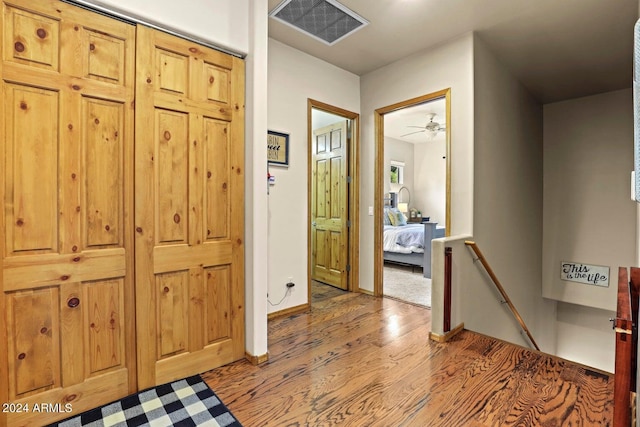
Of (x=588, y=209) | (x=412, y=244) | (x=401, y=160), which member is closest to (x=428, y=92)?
(x=412, y=244)

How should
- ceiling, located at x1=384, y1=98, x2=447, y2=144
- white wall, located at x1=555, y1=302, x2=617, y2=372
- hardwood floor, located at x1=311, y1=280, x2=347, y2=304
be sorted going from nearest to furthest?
hardwood floor, located at x1=311, y1=280, x2=347, y2=304, white wall, located at x1=555, y1=302, x2=617, y2=372, ceiling, located at x1=384, y1=98, x2=447, y2=144

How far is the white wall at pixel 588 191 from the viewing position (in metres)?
4.67

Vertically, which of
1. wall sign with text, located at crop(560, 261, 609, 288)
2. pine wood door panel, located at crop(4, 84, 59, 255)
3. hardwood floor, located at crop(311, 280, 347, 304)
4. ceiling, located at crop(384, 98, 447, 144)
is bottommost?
hardwood floor, located at crop(311, 280, 347, 304)

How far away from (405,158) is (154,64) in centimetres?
747

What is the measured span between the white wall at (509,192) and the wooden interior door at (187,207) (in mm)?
2291

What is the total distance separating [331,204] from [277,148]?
1381 millimetres

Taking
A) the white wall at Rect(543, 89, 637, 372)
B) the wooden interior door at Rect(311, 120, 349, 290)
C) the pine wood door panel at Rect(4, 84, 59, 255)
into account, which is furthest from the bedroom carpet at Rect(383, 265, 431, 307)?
the pine wood door panel at Rect(4, 84, 59, 255)

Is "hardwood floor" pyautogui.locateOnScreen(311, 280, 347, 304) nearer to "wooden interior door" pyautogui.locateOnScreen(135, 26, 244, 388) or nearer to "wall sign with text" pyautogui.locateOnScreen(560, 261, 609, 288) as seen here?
"wooden interior door" pyautogui.locateOnScreen(135, 26, 244, 388)

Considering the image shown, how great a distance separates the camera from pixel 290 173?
135 inches

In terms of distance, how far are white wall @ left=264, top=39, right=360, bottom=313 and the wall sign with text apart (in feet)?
14.2

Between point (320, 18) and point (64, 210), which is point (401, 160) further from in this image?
point (64, 210)

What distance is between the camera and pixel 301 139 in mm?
3529

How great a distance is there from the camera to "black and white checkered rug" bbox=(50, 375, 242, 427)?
1684mm

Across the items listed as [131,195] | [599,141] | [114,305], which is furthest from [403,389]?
[599,141]
